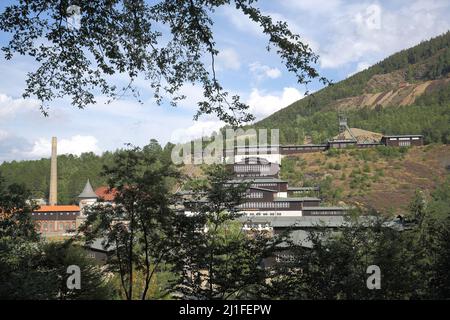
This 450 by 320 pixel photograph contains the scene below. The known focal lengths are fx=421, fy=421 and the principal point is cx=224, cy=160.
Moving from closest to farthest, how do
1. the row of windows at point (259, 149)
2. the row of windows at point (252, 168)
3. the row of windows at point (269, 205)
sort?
the row of windows at point (269, 205) < the row of windows at point (252, 168) < the row of windows at point (259, 149)

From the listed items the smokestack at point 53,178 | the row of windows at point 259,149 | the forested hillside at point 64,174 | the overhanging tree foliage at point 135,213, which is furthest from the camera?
the forested hillside at point 64,174

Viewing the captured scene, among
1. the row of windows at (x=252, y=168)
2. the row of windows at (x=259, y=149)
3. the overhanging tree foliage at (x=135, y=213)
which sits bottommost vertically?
the overhanging tree foliage at (x=135, y=213)

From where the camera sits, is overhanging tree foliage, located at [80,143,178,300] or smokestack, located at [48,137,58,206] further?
smokestack, located at [48,137,58,206]

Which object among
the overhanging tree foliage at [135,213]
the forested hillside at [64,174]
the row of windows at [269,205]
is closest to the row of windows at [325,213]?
the row of windows at [269,205]

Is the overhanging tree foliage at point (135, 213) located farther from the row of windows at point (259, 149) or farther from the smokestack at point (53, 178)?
the row of windows at point (259, 149)

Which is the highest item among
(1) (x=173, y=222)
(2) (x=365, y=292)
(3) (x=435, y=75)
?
(3) (x=435, y=75)

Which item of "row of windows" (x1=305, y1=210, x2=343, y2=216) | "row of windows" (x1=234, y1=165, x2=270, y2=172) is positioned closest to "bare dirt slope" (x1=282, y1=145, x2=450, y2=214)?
"row of windows" (x1=234, y1=165, x2=270, y2=172)

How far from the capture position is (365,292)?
9094 millimetres

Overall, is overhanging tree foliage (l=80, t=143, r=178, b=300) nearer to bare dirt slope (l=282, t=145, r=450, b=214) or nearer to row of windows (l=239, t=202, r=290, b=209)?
row of windows (l=239, t=202, r=290, b=209)

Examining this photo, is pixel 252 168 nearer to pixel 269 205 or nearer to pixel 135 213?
pixel 269 205
